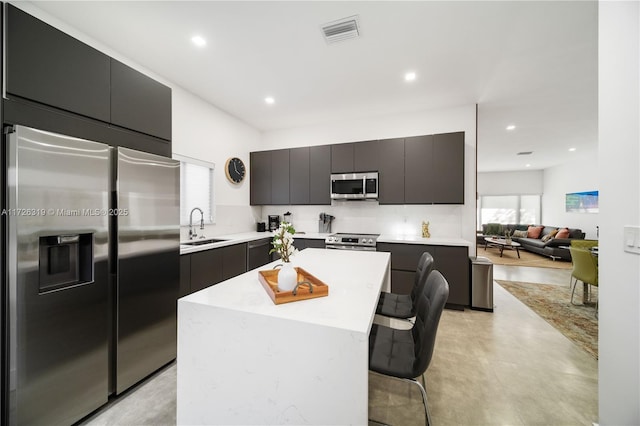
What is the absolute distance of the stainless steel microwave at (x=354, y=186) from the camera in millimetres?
3836

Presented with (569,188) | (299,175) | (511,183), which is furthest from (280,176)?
(511,183)

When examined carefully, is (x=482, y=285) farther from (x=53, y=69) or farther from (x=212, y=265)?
(x=53, y=69)

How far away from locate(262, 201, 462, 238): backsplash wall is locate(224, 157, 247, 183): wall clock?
1035 millimetres

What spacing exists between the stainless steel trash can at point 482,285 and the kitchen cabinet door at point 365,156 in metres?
1.91

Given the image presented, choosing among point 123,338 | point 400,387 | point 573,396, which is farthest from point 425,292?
point 123,338

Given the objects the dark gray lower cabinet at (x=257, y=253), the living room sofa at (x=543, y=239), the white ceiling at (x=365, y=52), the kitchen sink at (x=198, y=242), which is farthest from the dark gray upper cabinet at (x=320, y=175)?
the living room sofa at (x=543, y=239)

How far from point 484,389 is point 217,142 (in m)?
4.15

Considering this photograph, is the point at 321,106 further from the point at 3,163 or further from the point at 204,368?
the point at 204,368

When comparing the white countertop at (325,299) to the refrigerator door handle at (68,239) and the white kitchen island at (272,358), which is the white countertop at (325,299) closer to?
the white kitchen island at (272,358)

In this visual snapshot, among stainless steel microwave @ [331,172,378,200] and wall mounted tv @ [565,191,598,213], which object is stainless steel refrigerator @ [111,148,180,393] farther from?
wall mounted tv @ [565,191,598,213]

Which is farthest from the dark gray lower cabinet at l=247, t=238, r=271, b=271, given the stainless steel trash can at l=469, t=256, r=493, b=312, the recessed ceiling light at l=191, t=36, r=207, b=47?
the stainless steel trash can at l=469, t=256, r=493, b=312

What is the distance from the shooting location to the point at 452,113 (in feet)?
12.4

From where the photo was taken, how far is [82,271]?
1.64 meters

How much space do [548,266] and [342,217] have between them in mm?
5330
